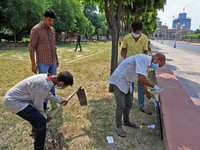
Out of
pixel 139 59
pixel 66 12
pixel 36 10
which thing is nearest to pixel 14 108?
pixel 139 59

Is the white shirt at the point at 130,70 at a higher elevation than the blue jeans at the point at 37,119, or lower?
higher

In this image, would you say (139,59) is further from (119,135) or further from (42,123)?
(42,123)

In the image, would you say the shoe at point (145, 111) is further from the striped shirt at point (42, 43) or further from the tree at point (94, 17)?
the tree at point (94, 17)

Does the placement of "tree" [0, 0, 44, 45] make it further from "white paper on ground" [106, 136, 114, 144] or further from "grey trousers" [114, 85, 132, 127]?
"white paper on ground" [106, 136, 114, 144]

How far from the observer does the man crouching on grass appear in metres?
2.04

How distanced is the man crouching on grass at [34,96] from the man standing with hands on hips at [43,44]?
79 cm

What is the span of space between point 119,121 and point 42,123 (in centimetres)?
137

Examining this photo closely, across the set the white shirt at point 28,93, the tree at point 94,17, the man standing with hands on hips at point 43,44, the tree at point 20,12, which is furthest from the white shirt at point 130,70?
the tree at point 94,17

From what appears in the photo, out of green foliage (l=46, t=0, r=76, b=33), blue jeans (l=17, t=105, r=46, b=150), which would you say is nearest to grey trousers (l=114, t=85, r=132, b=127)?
blue jeans (l=17, t=105, r=46, b=150)

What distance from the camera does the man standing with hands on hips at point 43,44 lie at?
2994mm

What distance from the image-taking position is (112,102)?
13.6ft

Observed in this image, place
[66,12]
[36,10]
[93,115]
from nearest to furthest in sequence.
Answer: [93,115] → [36,10] → [66,12]

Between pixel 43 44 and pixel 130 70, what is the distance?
6.21 feet

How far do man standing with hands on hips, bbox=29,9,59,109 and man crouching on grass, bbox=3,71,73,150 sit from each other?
0.79 metres
